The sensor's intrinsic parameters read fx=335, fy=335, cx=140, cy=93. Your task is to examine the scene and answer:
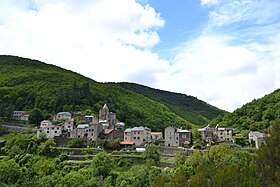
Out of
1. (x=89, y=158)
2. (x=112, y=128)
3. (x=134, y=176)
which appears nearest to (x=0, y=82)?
(x=112, y=128)

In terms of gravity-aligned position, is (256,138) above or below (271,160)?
above

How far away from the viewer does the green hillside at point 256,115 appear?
266 ft

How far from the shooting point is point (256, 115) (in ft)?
287

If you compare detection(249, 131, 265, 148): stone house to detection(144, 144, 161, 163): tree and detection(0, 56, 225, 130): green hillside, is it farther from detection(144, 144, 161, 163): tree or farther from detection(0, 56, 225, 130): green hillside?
detection(0, 56, 225, 130): green hillside

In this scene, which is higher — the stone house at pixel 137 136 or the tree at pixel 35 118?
the tree at pixel 35 118

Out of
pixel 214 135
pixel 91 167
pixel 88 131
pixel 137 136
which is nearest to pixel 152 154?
pixel 91 167

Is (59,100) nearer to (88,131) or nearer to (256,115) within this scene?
(88,131)

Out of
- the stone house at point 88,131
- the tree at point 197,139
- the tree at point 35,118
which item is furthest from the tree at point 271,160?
the tree at point 35,118

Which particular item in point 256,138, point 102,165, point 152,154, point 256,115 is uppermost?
point 256,115

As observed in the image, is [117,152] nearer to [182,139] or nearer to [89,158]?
[89,158]

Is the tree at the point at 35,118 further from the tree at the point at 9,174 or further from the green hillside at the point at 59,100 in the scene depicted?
the tree at the point at 9,174

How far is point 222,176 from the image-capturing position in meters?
22.8

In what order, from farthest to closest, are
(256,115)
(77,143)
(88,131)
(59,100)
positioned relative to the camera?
(59,100)
(256,115)
(88,131)
(77,143)

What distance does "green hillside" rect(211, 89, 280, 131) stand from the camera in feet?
266
